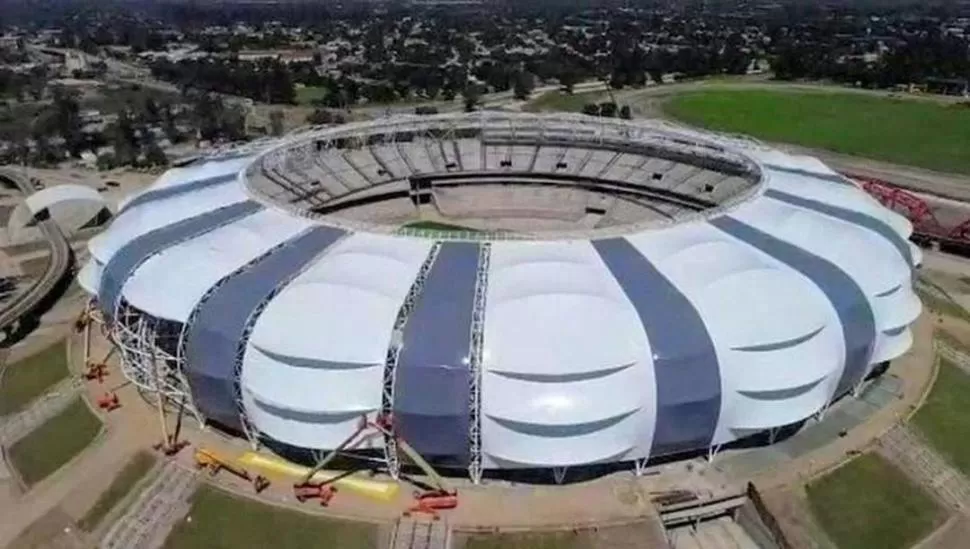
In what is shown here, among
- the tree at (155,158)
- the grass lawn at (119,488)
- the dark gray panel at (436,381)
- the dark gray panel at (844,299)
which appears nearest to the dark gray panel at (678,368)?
the dark gray panel at (844,299)

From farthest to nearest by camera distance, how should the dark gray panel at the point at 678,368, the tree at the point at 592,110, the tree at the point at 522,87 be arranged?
the tree at the point at 522,87 → the tree at the point at 592,110 → the dark gray panel at the point at 678,368

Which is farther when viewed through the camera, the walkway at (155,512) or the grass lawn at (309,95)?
the grass lawn at (309,95)

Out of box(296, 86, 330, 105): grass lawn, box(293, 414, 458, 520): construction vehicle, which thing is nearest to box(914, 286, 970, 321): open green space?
box(293, 414, 458, 520): construction vehicle

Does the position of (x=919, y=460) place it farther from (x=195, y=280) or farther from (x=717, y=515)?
(x=195, y=280)

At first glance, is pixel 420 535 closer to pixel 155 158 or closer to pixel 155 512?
pixel 155 512

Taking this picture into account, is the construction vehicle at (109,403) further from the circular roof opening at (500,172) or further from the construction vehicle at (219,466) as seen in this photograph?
the circular roof opening at (500,172)

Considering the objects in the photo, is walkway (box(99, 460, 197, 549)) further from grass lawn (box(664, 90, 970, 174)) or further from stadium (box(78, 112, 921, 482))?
grass lawn (box(664, 90, 970, 174))

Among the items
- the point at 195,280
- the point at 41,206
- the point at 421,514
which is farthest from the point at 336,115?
the point at 421,514

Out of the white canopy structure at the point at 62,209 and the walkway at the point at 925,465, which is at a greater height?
the walkway at the point at 925,465

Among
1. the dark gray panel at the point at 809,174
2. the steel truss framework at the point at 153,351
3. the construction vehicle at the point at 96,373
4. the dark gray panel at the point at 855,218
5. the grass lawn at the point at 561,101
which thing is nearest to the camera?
the steel truss framework at the point at 153,351
